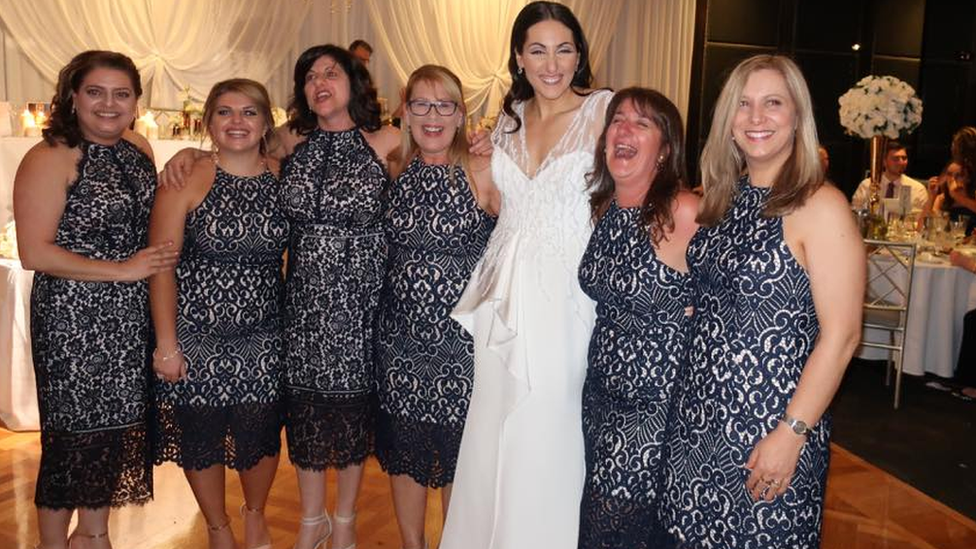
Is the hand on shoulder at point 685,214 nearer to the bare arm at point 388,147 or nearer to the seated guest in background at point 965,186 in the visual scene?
the bare arm at point 388,147

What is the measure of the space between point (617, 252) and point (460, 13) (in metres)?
7.97

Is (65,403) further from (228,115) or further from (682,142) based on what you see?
(682,142)

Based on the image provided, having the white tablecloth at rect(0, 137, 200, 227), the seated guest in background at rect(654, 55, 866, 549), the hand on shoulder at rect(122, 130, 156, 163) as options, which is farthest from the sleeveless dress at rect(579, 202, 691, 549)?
the white tablecloth at rect(0, 137, 200, 227)

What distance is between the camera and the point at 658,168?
2453mm

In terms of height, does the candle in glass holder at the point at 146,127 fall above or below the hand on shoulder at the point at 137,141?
above

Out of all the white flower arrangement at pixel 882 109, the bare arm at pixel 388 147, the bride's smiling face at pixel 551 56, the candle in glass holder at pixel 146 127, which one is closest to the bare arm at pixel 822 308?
the bride's smiling face at pixel 551 56

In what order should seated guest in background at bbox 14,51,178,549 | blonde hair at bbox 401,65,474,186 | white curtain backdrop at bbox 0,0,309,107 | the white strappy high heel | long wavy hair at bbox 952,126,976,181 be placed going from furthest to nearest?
white curtain backdrop at bbox 0,0,309,107 < long wavy hair at bbox 952,126,976,181 < the white strappy high heel < blonde hair at bbox 401,65,474,186 < seated guest in background at bbox 14,51,178,549

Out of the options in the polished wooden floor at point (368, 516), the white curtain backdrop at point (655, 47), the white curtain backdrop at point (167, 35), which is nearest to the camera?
the polished wooden floor at point (368, 516)

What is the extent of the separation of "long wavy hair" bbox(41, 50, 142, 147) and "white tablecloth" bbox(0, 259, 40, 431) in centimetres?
205

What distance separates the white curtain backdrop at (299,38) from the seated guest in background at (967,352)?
5.44 metres

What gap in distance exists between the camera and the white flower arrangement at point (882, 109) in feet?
20.5

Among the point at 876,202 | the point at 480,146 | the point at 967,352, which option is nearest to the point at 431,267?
the point at 480,146

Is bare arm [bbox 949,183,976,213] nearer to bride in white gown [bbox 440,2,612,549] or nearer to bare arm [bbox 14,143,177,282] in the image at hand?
bride in white gown [bbox 440,2,612,549]

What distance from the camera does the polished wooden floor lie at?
351 cm
